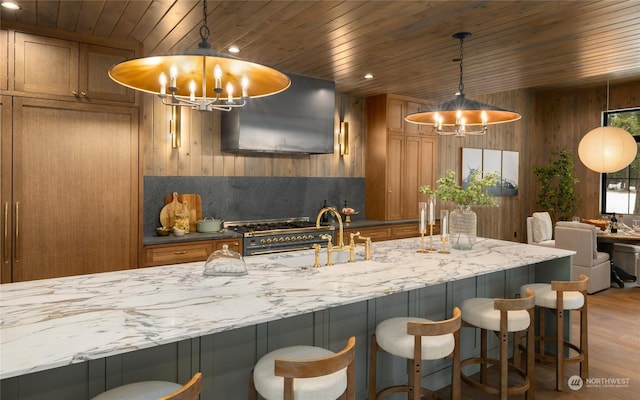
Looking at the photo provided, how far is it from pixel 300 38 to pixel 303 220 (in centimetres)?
248

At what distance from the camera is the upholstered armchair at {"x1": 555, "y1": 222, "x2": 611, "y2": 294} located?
527cm

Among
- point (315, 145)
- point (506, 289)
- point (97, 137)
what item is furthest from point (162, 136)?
point (506, 289)

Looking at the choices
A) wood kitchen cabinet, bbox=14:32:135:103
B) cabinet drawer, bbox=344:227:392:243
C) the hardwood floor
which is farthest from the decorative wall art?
wood kitchen cabinet, bbox=14:32:135:103

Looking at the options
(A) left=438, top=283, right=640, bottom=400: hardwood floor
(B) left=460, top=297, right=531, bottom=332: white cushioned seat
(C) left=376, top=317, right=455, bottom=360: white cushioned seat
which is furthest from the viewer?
(A) left=438, top=283, right=640, bottom=400: hardwood floor

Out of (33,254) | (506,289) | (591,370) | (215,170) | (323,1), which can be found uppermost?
(323,1)

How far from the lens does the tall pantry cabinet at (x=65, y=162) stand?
318 centimetres

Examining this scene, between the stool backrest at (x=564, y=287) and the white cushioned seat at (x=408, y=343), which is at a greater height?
the stool backrest at (x=564, y=287)

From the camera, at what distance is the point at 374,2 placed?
280 cm

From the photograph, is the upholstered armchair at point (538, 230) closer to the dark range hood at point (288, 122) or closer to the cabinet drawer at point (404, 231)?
the cabinet drawer at point (404, 231)

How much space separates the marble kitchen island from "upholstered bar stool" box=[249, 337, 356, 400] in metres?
0.19

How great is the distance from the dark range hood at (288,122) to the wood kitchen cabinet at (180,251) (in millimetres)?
1012

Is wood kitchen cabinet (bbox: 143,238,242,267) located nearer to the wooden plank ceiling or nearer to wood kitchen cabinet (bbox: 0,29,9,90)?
wood kitchen cabinet (bbox: 0,29,9,90)

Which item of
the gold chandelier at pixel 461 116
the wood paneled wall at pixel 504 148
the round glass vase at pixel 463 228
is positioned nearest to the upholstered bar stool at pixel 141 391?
the round glass vase at pixel 463 228

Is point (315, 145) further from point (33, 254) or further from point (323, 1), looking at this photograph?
point (33, 254)
